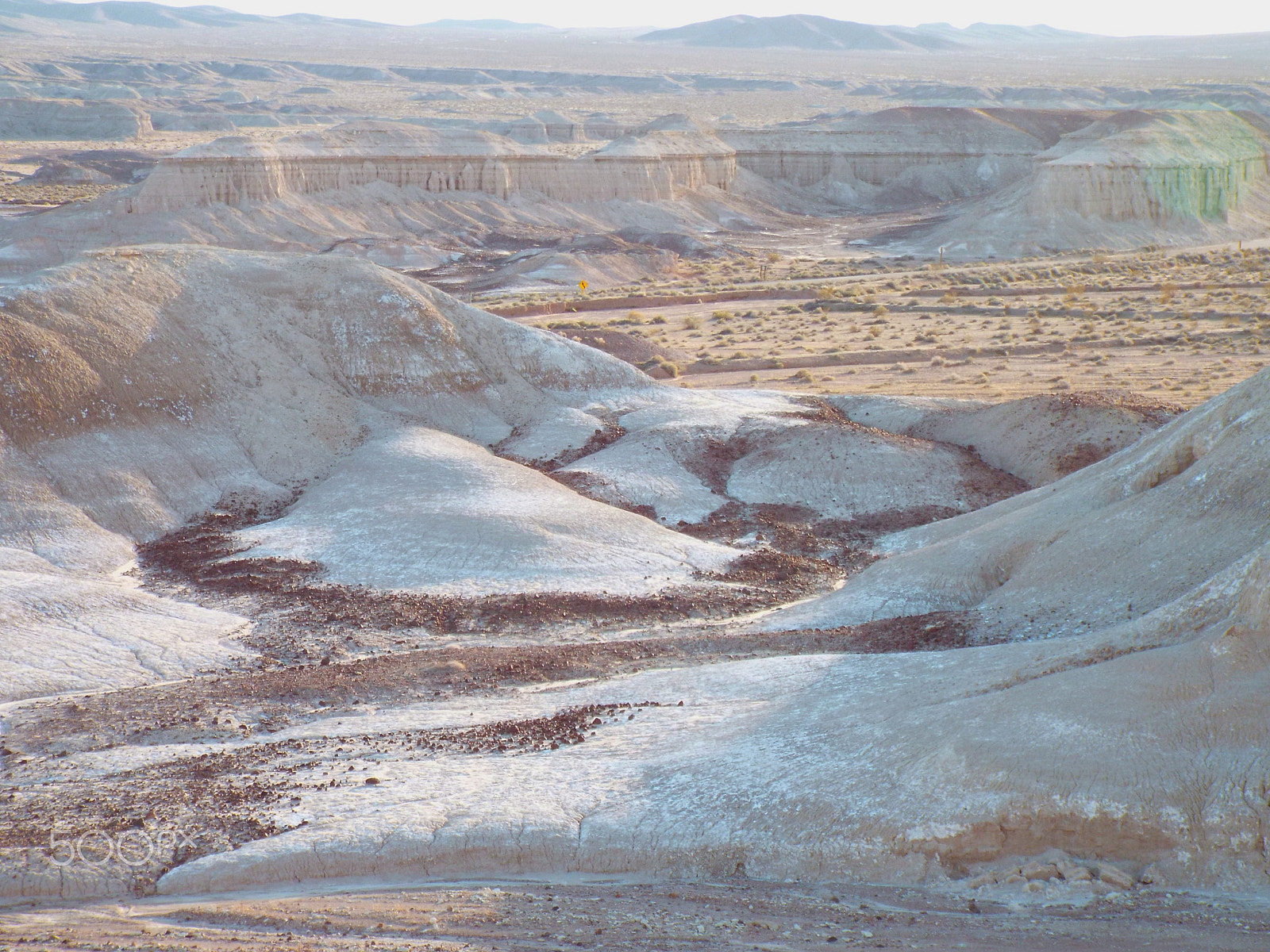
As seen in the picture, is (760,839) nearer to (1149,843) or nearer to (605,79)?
(1149,843)

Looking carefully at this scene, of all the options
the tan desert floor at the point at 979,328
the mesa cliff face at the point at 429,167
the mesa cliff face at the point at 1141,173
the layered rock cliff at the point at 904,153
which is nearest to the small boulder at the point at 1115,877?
the tan desert floor at the point at 979,328

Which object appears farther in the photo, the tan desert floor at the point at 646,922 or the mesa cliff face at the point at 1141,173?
the mesa cliff face at the point at 1141,173

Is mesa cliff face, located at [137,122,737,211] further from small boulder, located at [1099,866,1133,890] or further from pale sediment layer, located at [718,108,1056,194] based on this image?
small boulder, located at [1099,866,1133,890]

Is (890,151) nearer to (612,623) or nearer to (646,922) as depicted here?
(612,623)

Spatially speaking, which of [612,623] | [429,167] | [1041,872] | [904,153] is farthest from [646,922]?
[904,153]

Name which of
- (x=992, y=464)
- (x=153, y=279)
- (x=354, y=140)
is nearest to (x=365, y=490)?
(x=153, y=279)

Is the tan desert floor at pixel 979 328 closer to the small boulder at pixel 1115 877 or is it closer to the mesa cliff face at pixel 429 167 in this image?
the mesa cliff face at pixel 429 167
